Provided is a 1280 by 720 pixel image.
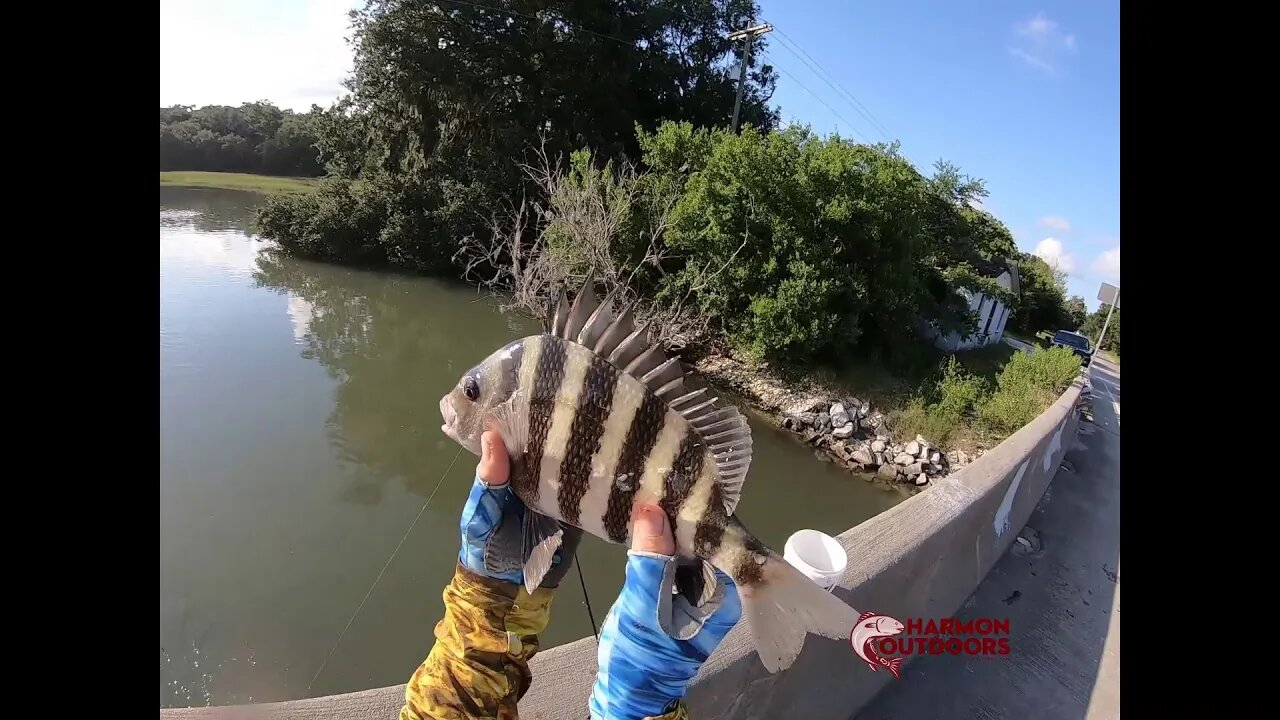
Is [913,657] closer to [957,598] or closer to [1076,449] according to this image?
[957,598]

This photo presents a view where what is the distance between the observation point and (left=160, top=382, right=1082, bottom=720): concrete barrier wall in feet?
4.54

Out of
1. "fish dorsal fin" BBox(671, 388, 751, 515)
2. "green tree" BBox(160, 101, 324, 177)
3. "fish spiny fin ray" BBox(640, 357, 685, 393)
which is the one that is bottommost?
Answer: "fish dorsal fin" BBox(671, 388, 751, 515)

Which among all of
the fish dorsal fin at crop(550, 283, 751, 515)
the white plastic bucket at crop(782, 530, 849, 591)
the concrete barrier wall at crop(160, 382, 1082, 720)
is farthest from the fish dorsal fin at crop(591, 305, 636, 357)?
the white plastic bucket at crop(782, 530, 849, 591)

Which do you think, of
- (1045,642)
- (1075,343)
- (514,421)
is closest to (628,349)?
(514,421)

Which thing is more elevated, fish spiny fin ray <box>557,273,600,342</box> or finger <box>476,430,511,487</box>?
fish spiny fin ray <box>557,273,600,342</box>

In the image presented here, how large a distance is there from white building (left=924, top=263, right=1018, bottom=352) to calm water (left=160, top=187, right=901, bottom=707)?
22.7ft

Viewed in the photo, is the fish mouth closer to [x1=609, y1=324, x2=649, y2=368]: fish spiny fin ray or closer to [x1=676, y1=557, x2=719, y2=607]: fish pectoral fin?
[x1=609, y1=324, x2=649, y2=368]: fish spiny fin ray

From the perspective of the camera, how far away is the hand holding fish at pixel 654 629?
1.07m

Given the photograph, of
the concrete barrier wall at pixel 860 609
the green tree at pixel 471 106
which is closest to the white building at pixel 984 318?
the green tree at pixel 471 106

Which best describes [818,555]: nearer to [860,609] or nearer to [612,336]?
[860,609]
